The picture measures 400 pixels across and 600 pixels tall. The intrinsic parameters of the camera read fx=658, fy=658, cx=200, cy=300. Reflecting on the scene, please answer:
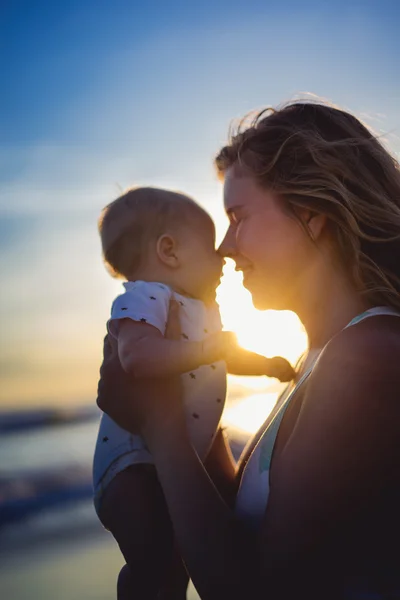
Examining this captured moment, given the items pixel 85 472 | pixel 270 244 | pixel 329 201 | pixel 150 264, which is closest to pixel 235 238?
pixel 270 244

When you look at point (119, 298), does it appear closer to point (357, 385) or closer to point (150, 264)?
point (150, 264)

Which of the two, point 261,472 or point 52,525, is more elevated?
point 261,472

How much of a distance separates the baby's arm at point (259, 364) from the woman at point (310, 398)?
0.74 ft

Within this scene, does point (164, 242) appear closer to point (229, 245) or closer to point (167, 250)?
point (167, 250)

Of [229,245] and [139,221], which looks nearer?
[229,245]

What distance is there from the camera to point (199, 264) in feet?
8.79

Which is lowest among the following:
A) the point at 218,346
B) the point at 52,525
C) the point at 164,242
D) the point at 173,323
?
the point at 52,525

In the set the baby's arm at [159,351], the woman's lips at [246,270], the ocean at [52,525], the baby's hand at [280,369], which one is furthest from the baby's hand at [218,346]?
the ocean at [52,525]

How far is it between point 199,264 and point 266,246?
2.31 feet

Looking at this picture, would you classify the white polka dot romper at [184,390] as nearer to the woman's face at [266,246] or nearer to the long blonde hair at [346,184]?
the woman's face at [266,246]

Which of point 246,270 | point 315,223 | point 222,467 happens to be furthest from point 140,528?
point 315,223

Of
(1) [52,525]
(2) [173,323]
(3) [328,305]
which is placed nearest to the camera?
(3) [328,305]

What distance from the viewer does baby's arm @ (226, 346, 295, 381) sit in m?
2.29

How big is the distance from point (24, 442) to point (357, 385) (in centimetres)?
964
